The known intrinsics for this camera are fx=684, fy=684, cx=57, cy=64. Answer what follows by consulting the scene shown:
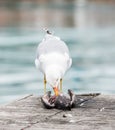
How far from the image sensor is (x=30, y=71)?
17516 mm

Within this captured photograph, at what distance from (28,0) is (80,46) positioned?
77.7 metres

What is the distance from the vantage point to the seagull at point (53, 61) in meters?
8.85

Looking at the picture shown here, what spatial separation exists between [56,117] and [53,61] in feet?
3.10

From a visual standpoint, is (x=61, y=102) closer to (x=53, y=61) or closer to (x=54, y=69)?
(x=54, y=69)

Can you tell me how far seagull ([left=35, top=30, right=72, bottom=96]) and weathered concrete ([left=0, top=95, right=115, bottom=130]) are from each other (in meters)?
0.39

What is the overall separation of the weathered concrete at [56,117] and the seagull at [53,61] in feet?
1.29

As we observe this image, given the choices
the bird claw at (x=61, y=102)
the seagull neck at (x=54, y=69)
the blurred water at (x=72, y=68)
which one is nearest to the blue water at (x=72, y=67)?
the blurred water at (x=72, y=68)

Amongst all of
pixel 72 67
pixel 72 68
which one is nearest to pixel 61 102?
pixel 72 68

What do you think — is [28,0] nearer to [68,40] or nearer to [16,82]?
[68,40]

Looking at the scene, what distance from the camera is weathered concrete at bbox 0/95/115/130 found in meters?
7.73

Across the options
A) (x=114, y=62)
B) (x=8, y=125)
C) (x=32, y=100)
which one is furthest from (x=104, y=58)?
Answer: (x=8, y=125)

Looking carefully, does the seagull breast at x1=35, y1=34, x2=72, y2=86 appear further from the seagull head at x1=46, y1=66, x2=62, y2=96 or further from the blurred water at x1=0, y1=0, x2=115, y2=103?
the blurred water at x1=0, y1=0, x2=115, y2=103

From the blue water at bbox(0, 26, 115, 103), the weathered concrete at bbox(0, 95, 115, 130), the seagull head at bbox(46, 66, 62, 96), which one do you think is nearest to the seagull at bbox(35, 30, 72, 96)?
the seagull head at bbox(46, 66, 62, 96)

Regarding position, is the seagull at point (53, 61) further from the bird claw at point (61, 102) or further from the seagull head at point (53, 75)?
the bird claw at point (61, 102)
